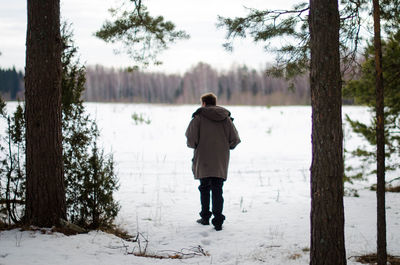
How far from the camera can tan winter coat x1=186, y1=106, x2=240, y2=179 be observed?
5395 mm

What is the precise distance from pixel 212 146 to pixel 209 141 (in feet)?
0.27

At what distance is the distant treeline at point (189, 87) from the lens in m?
54.1

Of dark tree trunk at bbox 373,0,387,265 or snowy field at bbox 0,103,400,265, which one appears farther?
snowy field at bbox 0,103,400,265

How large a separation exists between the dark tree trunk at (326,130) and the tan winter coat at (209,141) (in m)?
2.09

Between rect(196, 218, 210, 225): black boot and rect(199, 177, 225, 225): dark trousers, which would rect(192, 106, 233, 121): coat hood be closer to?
rect(199, 177, 225, 225): dark trousers

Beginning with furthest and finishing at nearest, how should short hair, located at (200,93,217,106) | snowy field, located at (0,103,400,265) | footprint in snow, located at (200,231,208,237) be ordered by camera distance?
1. short hair, located at (200,93,217,106)
2. footprint in snow, located at (200,231,208,237)
3. snowy field, located at (0,103,400,265)

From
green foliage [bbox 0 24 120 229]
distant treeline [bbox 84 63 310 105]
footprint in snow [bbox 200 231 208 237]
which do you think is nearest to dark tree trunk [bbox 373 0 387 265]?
footprint in snow [bbox 200 231 208 237]

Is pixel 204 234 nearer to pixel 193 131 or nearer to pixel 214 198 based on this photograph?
pixel 214 198

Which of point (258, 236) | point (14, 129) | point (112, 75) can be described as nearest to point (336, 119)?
point (258, 236)

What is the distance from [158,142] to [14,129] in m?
12.2

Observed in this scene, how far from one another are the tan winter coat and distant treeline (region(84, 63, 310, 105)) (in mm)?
47267

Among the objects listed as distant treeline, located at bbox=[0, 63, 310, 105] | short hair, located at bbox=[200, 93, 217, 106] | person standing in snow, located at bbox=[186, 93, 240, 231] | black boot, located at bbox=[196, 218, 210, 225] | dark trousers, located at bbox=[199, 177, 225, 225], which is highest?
distant treeline, located at bbox=[0, 63, 310, 105]

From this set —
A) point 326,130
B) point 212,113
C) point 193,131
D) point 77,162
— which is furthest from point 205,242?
point 326,130

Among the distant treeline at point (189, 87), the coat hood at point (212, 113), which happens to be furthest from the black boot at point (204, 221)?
the distant treeline at point (189, 87)
